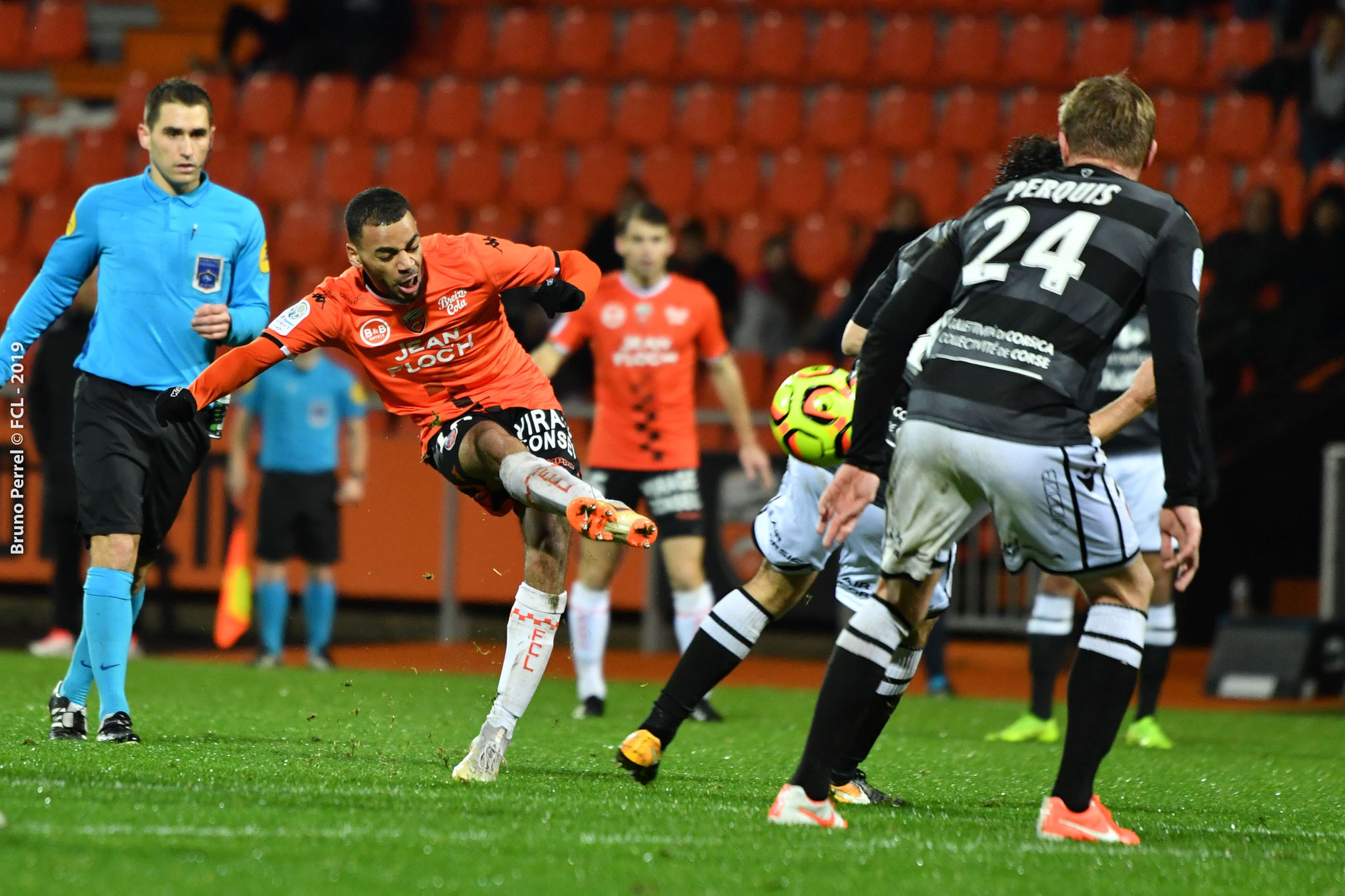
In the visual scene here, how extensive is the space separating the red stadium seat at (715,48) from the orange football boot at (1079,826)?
41.8 feet

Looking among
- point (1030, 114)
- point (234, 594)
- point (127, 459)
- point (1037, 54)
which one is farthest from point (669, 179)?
point (127, 459)

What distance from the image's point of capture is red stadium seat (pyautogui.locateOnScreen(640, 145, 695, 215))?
15281 mm

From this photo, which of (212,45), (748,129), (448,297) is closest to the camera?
(448,297)

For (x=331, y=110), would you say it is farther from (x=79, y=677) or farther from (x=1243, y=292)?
(x=79, y=677)

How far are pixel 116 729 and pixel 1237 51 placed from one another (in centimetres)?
1247

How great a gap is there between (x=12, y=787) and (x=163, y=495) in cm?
177

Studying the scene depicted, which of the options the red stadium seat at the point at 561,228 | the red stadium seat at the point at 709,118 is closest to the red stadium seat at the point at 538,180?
the red stadium seat at the point at 561,228

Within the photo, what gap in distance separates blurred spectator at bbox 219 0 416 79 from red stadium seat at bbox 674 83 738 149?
340 centimetres

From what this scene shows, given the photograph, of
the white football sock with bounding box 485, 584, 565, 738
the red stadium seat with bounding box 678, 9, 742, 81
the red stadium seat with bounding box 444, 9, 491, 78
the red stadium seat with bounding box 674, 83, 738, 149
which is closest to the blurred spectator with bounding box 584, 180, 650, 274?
the red stadium seat with bounding box 674, 83, 738, 149

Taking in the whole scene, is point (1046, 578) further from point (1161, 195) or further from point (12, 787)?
point (12, 787)

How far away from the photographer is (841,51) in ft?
53.0

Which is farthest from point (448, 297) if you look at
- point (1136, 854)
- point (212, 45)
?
point (212, 45)

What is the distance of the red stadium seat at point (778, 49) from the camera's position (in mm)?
16188

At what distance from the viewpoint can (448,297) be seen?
559 centimetres
